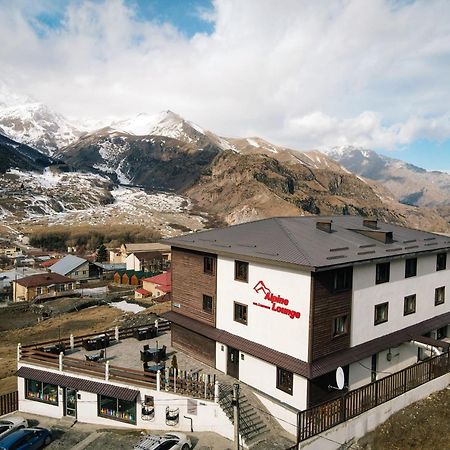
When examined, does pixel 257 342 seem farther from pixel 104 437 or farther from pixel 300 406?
pixel 104 437

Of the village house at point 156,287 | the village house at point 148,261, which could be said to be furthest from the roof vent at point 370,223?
the village house at point 148,261

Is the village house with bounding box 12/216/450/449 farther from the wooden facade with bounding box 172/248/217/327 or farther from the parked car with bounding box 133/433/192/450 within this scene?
the parked car with bounding box 133/433/192/450

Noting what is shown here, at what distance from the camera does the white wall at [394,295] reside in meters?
23.0

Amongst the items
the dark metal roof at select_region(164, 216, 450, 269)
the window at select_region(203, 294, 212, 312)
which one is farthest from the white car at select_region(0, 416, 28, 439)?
the dark metal roof at select_region(164, 216, 450, 269)

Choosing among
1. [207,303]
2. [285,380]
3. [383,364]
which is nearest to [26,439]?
[207,303]

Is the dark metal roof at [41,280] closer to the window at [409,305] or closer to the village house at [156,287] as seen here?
the village house at [156,287]

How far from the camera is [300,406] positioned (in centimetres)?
2092

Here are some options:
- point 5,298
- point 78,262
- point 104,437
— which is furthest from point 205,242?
point 78,262

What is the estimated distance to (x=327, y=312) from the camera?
21281mm

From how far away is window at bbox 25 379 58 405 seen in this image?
25.4 metres

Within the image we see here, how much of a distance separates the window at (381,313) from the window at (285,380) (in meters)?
6.40

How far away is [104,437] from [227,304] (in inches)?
390

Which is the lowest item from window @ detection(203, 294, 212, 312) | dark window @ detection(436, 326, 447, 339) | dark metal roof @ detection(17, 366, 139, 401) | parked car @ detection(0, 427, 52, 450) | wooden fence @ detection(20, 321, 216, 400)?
parked car @ detection(0, 427, 52, 450)

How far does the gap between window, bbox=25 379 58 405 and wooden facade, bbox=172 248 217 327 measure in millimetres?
9277
